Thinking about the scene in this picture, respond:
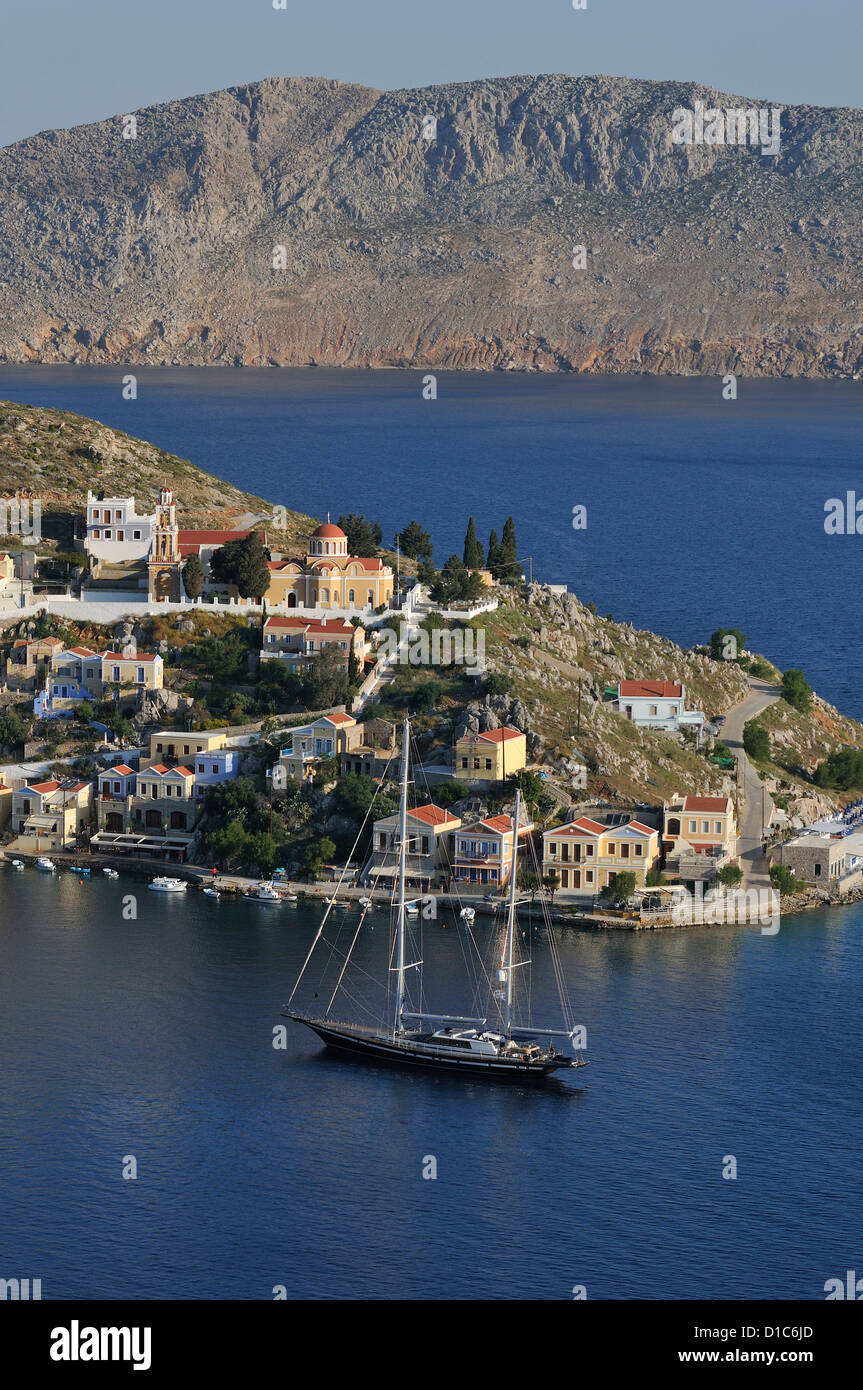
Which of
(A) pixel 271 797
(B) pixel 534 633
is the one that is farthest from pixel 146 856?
(B) pixel 534 633

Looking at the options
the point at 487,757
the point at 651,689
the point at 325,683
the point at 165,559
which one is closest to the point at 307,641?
the point at 325,683

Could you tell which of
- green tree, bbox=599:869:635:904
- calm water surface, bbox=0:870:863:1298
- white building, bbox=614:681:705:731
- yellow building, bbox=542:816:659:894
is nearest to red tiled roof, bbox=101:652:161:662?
white building, bbox=614:681:705:731

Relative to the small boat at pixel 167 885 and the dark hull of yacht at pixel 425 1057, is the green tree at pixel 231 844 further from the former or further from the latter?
the dark hull of yacht at pixel 425 1057

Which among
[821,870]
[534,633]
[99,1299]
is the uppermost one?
[534,633]

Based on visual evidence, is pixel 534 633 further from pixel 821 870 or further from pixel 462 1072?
pixel 462 1072

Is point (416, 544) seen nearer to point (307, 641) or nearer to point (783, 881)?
point (307, 641)
